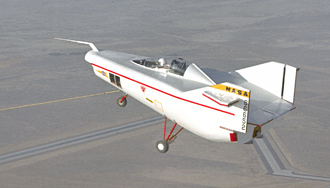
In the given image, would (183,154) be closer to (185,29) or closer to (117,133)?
(117,133)

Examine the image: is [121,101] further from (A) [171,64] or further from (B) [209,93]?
(B) [209,93]

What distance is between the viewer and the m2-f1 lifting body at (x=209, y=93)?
1191 centimetres

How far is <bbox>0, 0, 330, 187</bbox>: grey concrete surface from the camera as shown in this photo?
12.5m

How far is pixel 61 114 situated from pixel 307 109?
366 inches

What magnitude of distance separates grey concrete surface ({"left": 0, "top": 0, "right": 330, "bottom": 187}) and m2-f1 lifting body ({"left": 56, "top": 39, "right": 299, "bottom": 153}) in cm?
108

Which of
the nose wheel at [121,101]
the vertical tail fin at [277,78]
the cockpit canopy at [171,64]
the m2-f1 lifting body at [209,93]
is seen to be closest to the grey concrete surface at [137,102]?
the nose wheel at [121,101]

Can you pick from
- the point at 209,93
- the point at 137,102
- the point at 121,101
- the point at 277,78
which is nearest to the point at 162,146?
the point at 209,93

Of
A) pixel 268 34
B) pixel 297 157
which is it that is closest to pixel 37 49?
pixel 268 34

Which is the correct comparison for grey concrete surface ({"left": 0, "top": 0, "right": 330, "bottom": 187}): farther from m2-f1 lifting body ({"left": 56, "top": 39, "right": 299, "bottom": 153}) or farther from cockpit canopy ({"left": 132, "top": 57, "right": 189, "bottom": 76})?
cockpit canopy ({"left": 132, "top": 57, "right": 189, "bottom": 76})

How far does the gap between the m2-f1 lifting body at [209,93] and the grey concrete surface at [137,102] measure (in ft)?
3.53

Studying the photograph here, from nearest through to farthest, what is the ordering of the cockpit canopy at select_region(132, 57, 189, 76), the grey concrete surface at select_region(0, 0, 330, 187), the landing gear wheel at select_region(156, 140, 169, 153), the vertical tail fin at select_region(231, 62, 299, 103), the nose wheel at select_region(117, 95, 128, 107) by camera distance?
1. the grey concrete surface at select_region(0, 0, 330, 187)
2. the vertical tail fin at select_region(231, 62, 299, 103)
3. the landing gear wheel at select_region(156, 140, 169, 153)
4. the cockpit canopy at select_region(132, 57, 189, 76)
5. the nose wheel at select_region(117, 95, 128, 107)

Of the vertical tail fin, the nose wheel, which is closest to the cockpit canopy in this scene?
the vertical tail fin

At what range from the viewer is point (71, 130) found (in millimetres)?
15320

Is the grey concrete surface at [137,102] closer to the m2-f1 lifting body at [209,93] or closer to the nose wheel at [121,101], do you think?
the nose wheel at [121,101]
